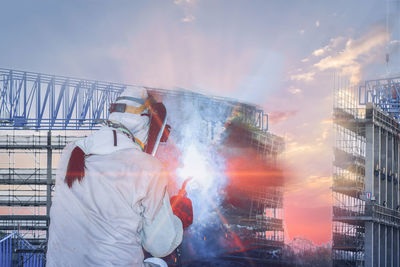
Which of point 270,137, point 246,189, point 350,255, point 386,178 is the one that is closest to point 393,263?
point 350,255

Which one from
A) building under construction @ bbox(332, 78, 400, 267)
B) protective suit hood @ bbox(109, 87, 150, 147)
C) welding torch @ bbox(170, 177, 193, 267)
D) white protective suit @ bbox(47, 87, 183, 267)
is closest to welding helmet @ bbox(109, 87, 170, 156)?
protective suit hood @ bbox(109, 87, 150, 147)

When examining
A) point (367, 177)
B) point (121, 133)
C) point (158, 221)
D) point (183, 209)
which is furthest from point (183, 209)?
point (367, 177)

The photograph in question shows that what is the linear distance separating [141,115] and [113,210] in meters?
0.61

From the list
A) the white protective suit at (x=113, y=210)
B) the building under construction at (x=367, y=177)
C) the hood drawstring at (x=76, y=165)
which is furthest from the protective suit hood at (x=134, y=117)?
the building under construction at (x=367, y=177)

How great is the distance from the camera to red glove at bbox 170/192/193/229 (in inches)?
93.5

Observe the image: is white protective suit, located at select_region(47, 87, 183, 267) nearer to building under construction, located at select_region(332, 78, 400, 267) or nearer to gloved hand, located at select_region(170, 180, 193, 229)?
gloved hand, located at select_region(170, 180, 193, 229)

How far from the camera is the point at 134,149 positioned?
2201 millimetres

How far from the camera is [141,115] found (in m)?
2.46

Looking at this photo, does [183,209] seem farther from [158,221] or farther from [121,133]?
[121,133]

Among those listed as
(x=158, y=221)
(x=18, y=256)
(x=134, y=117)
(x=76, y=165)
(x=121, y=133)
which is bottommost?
(x=18, y=256)

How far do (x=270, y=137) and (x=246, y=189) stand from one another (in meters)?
5.37

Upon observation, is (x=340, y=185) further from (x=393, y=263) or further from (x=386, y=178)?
(x=393, y=263)

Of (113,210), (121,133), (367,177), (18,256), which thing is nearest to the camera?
(113,210)

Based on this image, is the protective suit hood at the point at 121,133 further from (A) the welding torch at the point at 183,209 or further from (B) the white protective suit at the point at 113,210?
(A) the welding torch at the point at 183,209
